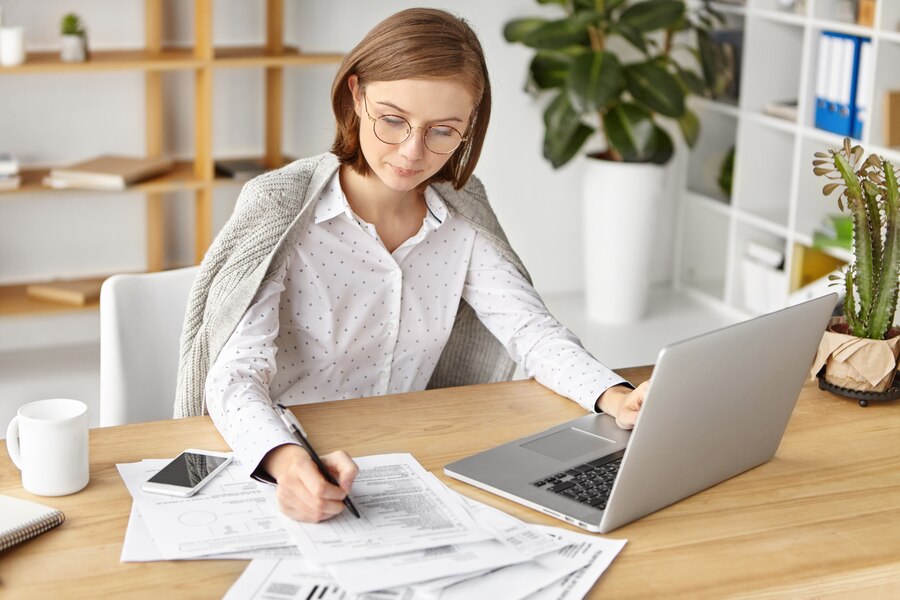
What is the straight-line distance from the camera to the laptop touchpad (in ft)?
5.28

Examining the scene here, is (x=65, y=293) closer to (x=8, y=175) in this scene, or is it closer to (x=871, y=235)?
(x=8, y=175)

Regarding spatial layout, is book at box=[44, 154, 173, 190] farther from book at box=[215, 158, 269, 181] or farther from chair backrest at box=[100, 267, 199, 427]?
chair backrest at box=[100, 267, 199, 427]

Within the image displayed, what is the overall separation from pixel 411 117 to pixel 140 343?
1.95 feet

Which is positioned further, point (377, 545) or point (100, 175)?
point (100, 175)

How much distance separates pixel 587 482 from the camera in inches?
59.7

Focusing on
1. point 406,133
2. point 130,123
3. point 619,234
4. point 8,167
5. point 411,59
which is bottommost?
point 619,234

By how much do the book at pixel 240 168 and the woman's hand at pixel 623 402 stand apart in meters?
2.45

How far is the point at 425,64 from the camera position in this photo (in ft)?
5.71

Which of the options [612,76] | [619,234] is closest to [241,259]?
[612,76]

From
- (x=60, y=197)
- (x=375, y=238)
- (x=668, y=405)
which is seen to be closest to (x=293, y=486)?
(x=668, y=405)

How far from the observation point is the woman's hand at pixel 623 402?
170cm

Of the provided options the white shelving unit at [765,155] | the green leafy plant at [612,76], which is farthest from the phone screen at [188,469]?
the white shelving unit at [765,155]

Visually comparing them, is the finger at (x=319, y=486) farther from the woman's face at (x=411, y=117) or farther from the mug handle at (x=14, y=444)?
the woman's face at (x=411, y=117)

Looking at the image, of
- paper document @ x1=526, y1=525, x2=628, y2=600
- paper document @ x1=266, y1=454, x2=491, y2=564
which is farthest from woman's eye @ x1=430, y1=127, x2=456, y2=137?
paper document @ x1=526, y1=525, x2=628, y2=600
